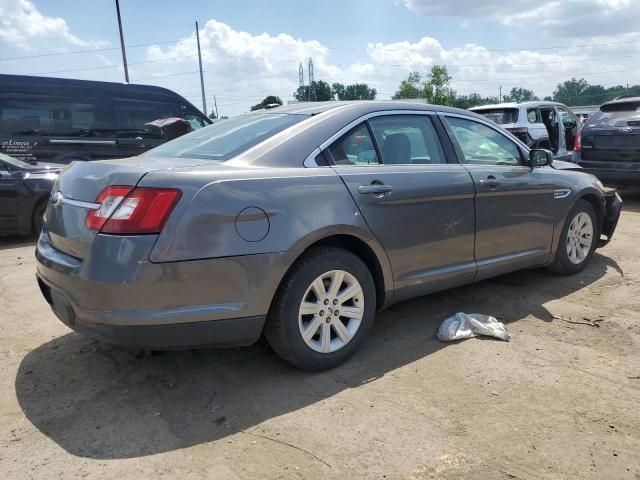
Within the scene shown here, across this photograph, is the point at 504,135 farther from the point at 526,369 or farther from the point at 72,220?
the point at 72,220

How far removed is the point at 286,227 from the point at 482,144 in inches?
83.4

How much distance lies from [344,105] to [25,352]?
2642mm

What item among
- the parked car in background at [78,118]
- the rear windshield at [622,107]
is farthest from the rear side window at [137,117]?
the rear windshield at [622,107]

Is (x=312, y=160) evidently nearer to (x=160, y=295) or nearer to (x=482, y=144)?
(x=160, y=295)

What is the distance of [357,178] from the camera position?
3.32 meters

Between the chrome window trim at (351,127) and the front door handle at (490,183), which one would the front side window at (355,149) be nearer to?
the chrome window trim at (351,127)

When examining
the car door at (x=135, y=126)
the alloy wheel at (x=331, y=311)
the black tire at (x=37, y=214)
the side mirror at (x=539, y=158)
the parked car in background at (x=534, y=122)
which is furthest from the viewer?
the parked car in background at (x=534, y=122)

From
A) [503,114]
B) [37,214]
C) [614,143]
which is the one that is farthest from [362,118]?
[503,114]

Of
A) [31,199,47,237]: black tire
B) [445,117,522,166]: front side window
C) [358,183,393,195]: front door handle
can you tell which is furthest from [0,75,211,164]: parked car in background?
[358,183,393,195]: front door handle

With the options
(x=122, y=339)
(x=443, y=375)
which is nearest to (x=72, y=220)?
(x=122, y=339)

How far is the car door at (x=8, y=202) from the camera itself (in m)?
7.14

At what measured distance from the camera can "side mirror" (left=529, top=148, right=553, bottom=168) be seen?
15.0 ft

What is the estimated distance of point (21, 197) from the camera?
719cm

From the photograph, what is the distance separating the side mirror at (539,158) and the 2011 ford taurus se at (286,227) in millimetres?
238
